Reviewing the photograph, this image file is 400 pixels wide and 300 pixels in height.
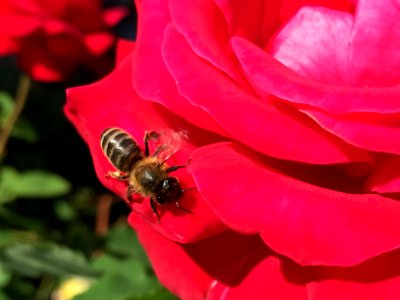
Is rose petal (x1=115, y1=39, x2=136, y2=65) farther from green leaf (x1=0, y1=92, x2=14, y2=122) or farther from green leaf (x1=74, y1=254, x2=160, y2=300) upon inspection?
green leaf (x1=0, y1=92, x2=14, y2=122)

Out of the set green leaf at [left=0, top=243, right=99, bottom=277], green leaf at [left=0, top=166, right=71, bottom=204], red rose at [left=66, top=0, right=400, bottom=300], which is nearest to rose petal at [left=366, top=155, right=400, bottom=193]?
red rose at [left=66, top=0, right=400, bottom=300]

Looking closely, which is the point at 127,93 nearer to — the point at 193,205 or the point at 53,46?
the point at 193,205

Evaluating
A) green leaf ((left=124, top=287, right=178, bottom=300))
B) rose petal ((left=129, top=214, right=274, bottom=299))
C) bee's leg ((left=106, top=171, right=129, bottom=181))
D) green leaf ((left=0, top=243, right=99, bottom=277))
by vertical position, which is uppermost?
bee's leg ((left=106, top=171, right=129, bottom=181))

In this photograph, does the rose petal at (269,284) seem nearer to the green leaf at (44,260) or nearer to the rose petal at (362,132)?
the rose petal at (362,132)

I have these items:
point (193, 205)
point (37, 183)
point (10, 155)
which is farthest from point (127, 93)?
point (10, 155)

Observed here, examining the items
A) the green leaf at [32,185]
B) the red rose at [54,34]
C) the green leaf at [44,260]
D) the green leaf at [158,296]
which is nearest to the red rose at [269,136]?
the green leaf at [158,296]

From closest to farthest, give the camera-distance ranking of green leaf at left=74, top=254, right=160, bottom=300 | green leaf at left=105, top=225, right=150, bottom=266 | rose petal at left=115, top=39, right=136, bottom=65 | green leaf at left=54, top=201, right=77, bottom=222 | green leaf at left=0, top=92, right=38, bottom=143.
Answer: rose petal at left=115, top=39, right=136, bottom=65 < green leaf at left=74, top=254, right=160, bottom=300 < green leaf at left=105, top=225, right=150, bottom=266 < green leaf at left=0, top=92, right=38, bottom=143 < green leaf at left=54, top=201, right=77, bottom=222

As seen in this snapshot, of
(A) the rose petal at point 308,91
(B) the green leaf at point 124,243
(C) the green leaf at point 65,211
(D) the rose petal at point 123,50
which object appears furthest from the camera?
(C) the green leaf at point 65,211
